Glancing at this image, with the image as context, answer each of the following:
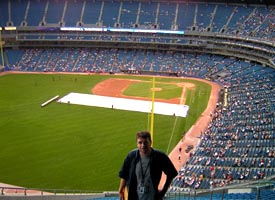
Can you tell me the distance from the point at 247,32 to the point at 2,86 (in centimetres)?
4154

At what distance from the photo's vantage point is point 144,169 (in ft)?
17.7

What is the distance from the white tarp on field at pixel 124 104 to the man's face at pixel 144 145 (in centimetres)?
3687

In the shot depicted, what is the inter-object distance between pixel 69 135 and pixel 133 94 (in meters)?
17.3

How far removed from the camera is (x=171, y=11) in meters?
73.0

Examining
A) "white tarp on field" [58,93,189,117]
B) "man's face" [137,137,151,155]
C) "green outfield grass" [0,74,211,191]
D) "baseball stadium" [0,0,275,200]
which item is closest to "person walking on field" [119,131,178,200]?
"man's face" [137,137,151,155]

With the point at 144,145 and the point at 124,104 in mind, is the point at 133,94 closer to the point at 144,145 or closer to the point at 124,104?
the point at 124,104

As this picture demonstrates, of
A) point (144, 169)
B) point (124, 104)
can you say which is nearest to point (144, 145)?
point (144, 169)

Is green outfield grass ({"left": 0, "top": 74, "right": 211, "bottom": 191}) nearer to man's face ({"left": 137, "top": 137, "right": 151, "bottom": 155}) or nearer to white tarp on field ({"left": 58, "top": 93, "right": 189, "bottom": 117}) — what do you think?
white tarp on field ({"left": 58, "top": 93, "right": 189, "bottom": 117})

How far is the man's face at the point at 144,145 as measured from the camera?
532 centimetres

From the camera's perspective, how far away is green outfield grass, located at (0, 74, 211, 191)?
27.2 metres

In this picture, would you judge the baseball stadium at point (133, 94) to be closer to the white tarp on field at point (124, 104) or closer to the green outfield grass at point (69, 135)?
the green outfield grass at point (69, 135)

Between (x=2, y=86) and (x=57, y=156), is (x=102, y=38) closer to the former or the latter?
(x=2, y=86)

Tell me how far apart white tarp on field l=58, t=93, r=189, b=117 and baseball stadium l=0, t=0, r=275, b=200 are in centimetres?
25

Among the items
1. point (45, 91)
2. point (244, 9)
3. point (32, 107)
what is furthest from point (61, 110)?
point (244, 9)
